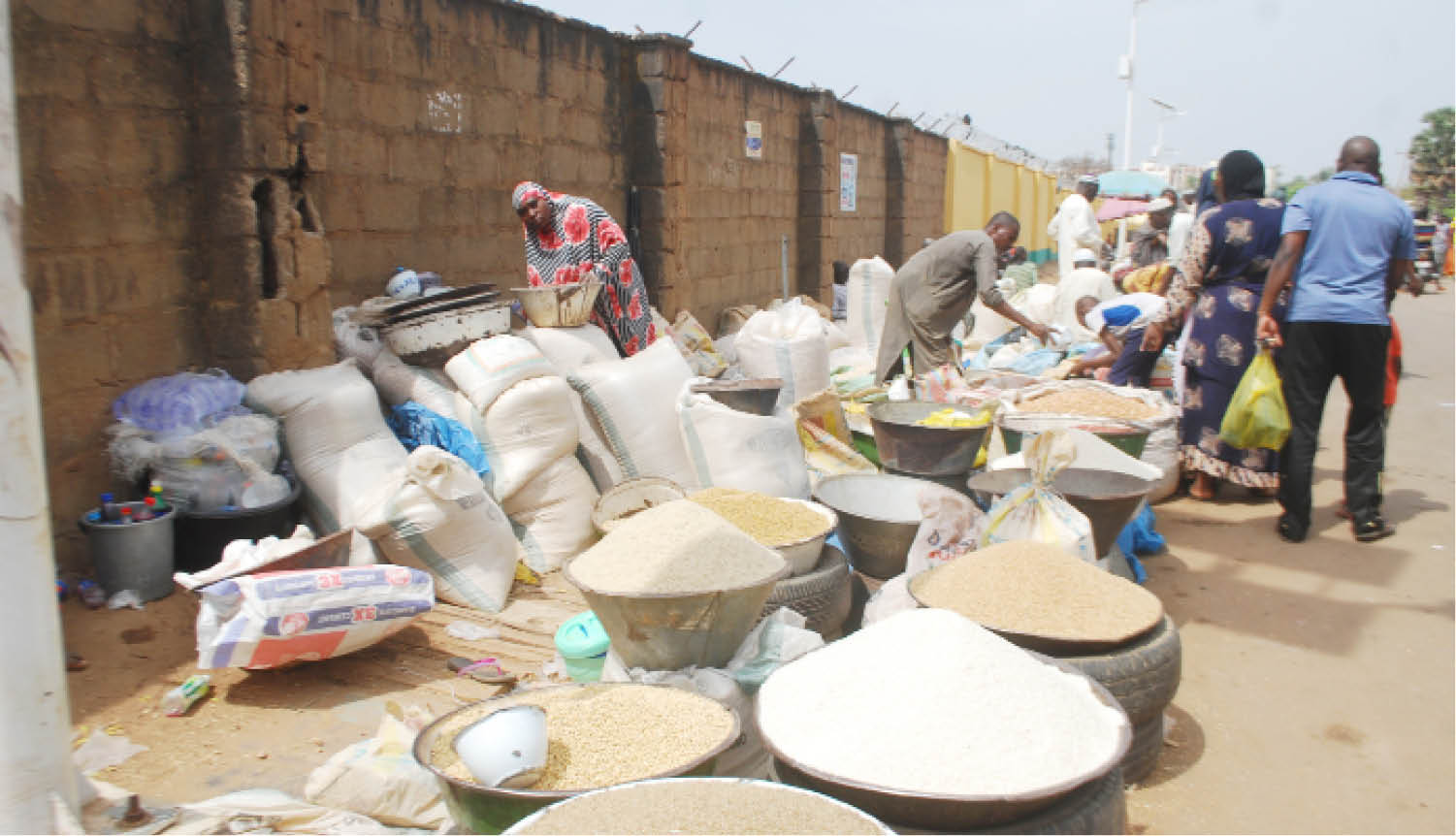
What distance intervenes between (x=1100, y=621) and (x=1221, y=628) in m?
1.66

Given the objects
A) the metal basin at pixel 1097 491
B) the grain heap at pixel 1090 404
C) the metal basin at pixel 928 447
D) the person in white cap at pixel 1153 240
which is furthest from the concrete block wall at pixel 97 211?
the person in white cap at pixel 1153 240

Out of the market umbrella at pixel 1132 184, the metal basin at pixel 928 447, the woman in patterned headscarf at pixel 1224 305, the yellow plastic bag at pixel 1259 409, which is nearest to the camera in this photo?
the metal basin at pixel 928 447

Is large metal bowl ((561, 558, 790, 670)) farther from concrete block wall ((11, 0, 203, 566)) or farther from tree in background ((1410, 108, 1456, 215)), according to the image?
tree in background ((1410, 108, 1456, 215))

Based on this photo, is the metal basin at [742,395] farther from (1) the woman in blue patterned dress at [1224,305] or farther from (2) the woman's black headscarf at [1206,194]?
(2) the woman's black headscarf at [1206,194]

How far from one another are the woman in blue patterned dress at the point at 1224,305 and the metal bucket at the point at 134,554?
4.98 m

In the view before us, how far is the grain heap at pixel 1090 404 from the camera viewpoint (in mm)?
5254

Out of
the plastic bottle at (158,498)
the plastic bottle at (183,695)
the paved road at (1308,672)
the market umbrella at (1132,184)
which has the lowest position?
the paved road at (1308,672)

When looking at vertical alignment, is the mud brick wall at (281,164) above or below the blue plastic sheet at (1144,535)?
above

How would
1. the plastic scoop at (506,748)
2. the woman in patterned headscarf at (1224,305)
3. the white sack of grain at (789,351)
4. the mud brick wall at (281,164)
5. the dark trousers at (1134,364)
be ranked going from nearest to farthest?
1. the plastic scoop at (506,748)
2. the mud brick wall at (281,164)
3. the woman in patterned headscarf at (1224,305)
4. the dark trousers at (1134,364)
5. the white sack of grain at (789,351)

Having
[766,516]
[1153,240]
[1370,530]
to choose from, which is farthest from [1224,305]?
[1153,240]

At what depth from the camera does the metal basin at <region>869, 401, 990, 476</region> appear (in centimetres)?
443

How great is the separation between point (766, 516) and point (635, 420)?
146 centimetres

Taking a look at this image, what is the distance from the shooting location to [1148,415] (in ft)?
17.1

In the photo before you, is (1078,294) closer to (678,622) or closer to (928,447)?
(928,447)
